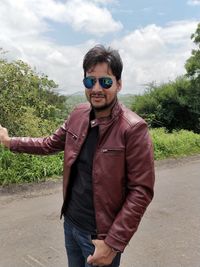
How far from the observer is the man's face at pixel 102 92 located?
86.8 inches

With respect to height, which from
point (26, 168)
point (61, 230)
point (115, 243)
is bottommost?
point (61, 230)

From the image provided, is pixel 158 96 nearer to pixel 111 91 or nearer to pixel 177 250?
pixel 177 250

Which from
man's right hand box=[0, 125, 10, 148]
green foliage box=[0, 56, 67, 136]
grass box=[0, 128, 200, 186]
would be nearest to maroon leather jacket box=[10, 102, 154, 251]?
man's right hand box=[0, 125, 10, 148]

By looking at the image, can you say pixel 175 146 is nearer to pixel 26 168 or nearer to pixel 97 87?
pixel 26 168

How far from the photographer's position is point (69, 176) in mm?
2402

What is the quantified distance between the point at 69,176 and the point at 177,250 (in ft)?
8.68

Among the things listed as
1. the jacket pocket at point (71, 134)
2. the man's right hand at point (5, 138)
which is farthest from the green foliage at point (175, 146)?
the jacket pocket at point (71, 134)

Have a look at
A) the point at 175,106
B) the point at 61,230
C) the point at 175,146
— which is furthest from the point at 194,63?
the point at 61,230

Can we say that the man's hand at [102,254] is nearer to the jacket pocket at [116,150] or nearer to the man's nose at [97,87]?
the jacket pocket at [116,150]

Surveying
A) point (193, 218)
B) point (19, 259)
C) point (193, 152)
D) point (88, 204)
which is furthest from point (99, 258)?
point (193, 152)

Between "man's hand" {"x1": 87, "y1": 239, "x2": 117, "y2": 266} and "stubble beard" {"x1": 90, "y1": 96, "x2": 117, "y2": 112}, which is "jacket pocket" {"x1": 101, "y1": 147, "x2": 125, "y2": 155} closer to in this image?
"stubble beard" {"x1": 90, "y1": 96, "x2": 117, "y2": 112}

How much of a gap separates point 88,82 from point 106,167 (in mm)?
463

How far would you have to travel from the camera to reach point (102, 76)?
7.23 feet

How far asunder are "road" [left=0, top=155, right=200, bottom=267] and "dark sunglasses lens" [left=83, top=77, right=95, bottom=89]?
2.42m
